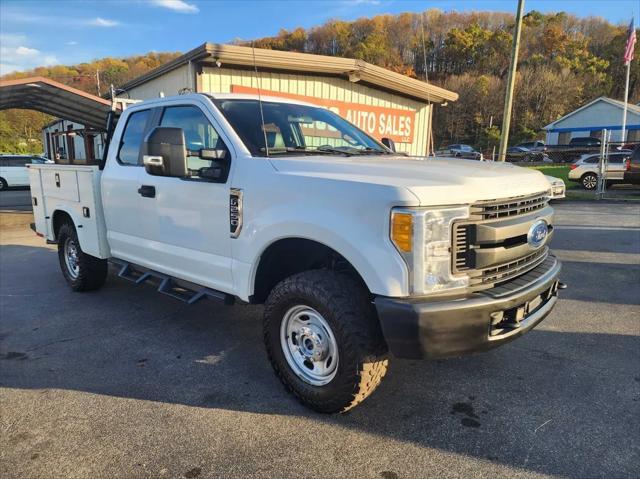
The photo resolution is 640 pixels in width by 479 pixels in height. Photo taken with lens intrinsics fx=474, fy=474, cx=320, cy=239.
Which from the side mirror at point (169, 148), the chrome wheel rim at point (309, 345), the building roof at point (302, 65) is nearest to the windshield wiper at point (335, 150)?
the side mirror at point (169, 148)

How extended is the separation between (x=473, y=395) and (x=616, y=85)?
3467 inches

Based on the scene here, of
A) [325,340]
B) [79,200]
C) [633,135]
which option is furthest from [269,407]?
[633,135]

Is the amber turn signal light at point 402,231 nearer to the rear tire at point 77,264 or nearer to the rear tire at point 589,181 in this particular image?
the rear tire at point 77,264

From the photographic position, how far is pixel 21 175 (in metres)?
23.0

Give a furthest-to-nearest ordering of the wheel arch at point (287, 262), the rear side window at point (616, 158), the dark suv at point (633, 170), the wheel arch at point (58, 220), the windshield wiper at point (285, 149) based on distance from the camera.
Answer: the rear side window at point (616, 158) < the dark suv at point (633, 170) < the wheel arch at point (58, 220) < the windshield wiper at point (285, 149) < the wheel arch at point (287, 262)

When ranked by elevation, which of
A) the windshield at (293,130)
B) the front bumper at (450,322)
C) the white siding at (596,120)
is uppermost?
the white siding at (596,120)

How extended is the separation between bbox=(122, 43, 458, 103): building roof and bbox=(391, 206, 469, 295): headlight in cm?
656

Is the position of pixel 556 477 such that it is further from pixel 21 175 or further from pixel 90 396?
A: pixel 21 175

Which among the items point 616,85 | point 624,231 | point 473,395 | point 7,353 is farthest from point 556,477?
point 616,85

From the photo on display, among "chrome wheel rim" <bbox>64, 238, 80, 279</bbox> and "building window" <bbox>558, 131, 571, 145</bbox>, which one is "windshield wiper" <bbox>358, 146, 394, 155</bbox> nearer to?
"chrome wheel rim" <bbox>64, 238, 80, 279</bbox>

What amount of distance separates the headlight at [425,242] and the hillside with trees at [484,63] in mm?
4080

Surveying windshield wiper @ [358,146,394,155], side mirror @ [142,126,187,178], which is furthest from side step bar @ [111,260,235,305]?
windshield wiper @ [358,146,394,155]

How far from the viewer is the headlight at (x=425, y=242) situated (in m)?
2.43

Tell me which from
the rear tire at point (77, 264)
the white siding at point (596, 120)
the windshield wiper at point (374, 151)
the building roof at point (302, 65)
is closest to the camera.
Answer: the windshield wiper at point (374, 151)
